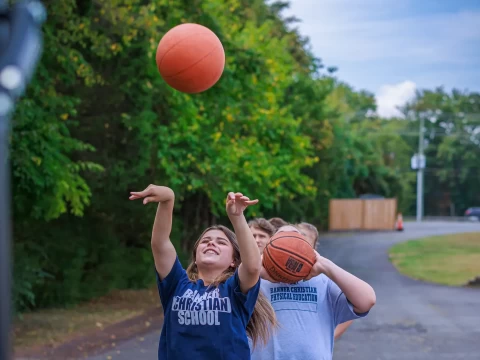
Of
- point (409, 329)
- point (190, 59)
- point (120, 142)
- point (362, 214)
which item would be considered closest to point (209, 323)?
point (190, 59)

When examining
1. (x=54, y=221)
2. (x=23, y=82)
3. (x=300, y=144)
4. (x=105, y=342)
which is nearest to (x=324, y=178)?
(x=300, y=144)

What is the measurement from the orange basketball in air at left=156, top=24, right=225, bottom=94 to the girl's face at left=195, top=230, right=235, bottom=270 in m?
2.26

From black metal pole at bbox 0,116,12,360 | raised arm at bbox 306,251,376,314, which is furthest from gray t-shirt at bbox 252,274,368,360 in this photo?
black metal pole at bbox 0,116,12,360

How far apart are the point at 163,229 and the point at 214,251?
0.28 m

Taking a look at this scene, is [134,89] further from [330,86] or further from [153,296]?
[330,86]

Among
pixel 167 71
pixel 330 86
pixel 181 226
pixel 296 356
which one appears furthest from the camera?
pixel 330 86

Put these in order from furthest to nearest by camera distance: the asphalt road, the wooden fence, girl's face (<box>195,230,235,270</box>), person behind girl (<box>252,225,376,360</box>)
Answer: the wooden fence
the asphalt road
person behind girl (<box>252,225,376,360</box>)
girl's face (<box>195,230,235,270</box>)

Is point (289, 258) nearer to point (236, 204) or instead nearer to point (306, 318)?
point (306, 318)

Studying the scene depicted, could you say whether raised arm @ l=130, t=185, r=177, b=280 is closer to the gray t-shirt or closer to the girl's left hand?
the girl's left hand

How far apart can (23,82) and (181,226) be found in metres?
17.7

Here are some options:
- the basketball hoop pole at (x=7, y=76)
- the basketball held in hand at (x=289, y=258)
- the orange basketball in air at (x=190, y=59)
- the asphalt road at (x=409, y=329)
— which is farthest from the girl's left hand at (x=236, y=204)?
the asphalt road at (x=409, y=329)

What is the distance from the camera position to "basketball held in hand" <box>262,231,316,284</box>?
3.47 meters

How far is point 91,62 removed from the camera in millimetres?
12984

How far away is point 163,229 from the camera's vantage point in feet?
10.7
